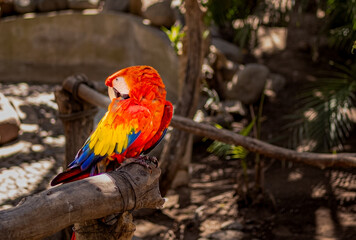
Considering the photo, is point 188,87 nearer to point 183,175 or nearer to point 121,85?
point 183,175

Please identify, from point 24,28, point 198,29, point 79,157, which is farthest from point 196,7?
point 24,28

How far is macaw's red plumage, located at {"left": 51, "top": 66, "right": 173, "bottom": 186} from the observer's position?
1559mm

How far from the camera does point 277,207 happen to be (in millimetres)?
3479

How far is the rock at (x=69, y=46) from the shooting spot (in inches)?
A: 232

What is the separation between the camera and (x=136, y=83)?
159 cm

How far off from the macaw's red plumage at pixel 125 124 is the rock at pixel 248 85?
14.3 feet

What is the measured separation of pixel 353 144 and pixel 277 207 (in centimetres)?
133

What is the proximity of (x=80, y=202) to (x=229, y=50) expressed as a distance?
563cm

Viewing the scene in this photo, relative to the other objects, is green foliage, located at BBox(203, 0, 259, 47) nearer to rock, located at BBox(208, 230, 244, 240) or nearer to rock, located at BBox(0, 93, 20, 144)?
rock, located at BBox(208, 230, 244, 240)

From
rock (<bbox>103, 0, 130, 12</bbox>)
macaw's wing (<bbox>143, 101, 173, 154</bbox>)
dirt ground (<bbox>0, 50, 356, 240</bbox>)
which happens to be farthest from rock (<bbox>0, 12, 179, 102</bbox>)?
macaw's wing (<bbox>143, 101, 173, 154</bbox>)

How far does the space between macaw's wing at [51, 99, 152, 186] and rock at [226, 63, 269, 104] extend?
14.5 ft

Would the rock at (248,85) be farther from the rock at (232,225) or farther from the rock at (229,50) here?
the rock at (232,225)

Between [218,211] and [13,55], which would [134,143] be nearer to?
[218,211]

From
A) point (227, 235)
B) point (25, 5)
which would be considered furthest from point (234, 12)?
point (25, 5)
